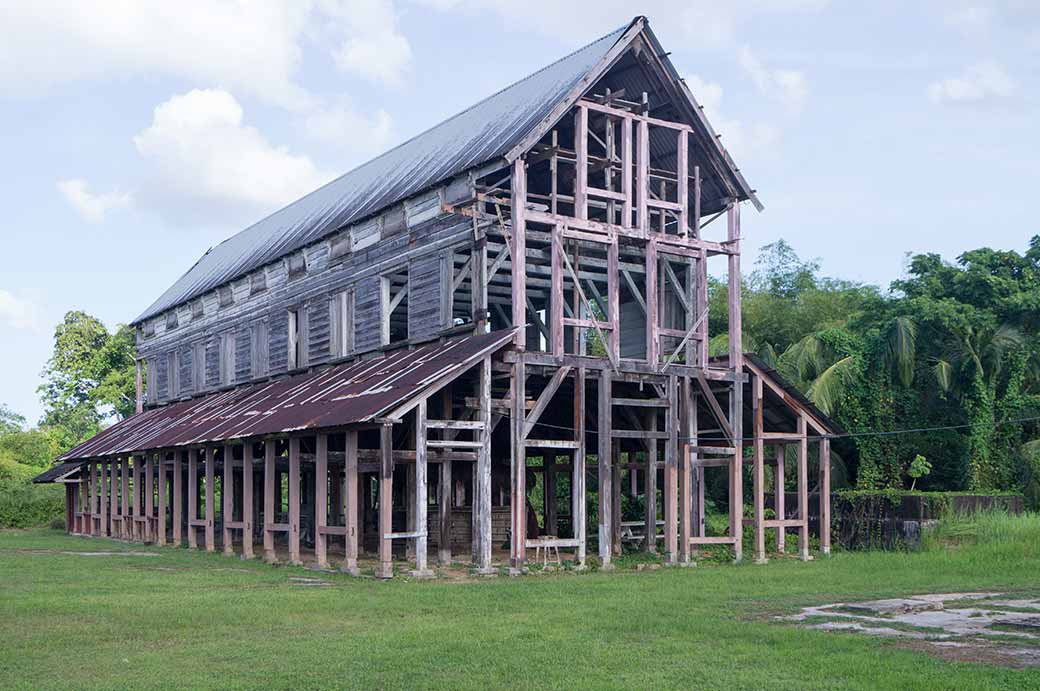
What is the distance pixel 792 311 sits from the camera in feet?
176

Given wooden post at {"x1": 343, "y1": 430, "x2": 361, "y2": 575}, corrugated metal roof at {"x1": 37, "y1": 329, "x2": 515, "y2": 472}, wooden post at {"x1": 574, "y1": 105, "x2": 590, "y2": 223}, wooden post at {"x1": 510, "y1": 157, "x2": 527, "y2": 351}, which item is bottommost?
wooden post at {"x1": 343, "y1": 430, "x2": 361, "y2": 575}

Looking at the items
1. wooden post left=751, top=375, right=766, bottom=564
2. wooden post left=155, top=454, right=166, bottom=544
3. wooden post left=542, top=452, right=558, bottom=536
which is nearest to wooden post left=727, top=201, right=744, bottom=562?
wooden post left=751, top=375, right=766, bottom=564

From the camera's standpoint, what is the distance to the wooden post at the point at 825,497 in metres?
28.4

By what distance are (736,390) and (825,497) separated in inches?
134

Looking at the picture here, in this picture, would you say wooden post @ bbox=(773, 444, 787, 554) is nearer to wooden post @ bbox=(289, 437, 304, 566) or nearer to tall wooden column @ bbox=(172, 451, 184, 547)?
wooden post @ bbox=(289, 437, 304, 566)

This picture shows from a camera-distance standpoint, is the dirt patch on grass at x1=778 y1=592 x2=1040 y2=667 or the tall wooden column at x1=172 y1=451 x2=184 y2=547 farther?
the tall wooden column at x1=172 y1=451 x2=184 y2=547

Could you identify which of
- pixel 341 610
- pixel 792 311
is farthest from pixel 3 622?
pixel 792 311

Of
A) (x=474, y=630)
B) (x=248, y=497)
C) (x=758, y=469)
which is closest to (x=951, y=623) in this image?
(x=474, y=630)

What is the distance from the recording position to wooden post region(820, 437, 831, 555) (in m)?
28.4

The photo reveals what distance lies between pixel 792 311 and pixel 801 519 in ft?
86.6

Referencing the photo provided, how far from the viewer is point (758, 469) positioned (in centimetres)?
2755

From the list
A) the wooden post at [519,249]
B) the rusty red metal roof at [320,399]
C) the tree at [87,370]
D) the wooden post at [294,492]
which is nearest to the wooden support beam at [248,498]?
the rusty red metal roof at [320,399]

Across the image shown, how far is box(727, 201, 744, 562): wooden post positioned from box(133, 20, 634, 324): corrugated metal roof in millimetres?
5322

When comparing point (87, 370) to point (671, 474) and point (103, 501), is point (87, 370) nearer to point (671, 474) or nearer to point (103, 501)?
point (103, 501)
